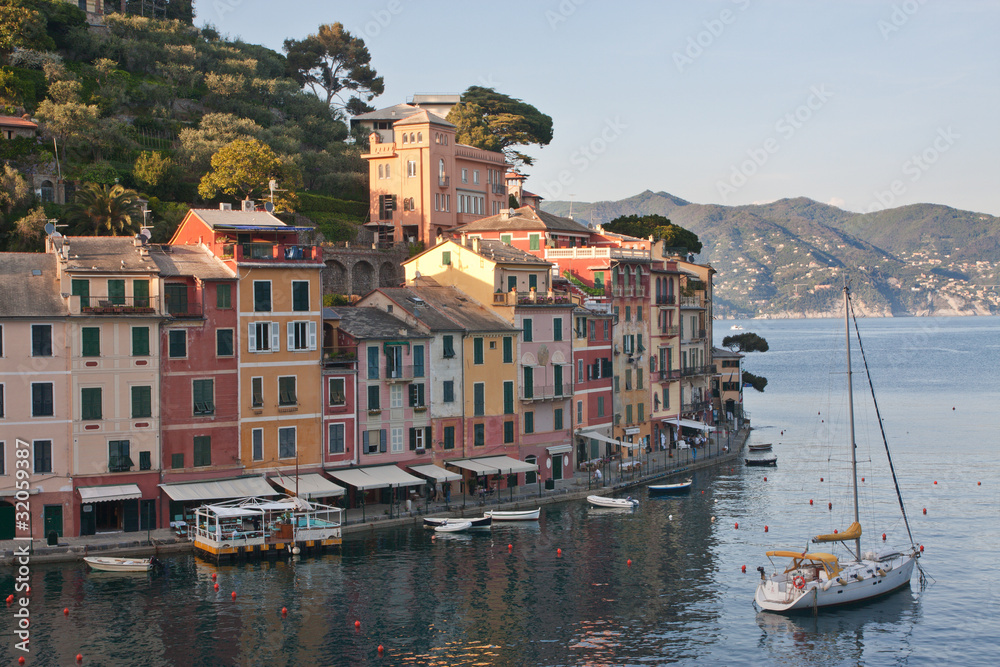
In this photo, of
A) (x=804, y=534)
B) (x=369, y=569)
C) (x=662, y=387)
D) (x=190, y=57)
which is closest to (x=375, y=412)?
(x=369, y=569)

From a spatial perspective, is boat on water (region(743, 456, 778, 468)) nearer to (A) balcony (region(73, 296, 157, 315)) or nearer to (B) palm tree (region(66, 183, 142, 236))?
(B) palm tree (region(66, 183, 142, 236))

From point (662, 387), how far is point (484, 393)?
89.6 feet

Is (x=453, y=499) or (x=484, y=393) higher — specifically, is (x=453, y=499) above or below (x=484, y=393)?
below

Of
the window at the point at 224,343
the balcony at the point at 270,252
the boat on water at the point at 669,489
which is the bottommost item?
the boat on water at the point at 669,489

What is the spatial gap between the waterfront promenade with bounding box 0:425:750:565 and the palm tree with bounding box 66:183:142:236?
99.6ft

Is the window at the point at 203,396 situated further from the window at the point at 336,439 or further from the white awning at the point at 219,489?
the window at the point at 336,439

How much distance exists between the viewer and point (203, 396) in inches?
2354

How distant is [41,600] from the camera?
4678cm

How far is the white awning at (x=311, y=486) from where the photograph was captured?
59953 mm

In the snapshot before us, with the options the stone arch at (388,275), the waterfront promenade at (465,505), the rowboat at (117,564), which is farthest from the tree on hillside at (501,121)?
the rowboat at (117,564)

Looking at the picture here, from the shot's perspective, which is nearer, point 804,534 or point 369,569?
point 369,569

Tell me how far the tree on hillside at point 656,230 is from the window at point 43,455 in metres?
78.2

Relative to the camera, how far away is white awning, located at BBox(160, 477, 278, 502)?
56625 mm

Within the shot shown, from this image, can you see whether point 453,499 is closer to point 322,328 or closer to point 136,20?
point 322,328
